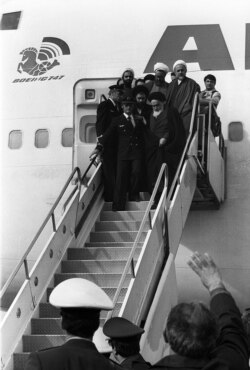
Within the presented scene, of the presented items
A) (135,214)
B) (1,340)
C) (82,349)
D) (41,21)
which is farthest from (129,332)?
(41,21)

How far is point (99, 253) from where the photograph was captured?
9.43 m

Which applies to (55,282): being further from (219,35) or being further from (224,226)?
(219,35)

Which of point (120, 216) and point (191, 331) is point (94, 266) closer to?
point (120, 216)

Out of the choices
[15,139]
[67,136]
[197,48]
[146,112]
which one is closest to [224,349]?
[146,112]

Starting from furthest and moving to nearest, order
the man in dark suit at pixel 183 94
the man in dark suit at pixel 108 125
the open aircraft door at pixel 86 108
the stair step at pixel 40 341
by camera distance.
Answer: the open aircraft door at pixel 86 108
the man in dark suit at pixel 183 94
the man in dark suit at pixel 108 125
the stair step at pixel 40 341

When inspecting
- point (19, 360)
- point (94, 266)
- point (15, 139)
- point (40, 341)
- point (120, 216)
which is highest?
point (15, 139)

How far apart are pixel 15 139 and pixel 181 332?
31.2 ft

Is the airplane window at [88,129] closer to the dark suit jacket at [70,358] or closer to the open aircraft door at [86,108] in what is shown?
the open aircraft door at [86,108]

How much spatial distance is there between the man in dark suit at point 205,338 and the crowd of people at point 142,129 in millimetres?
6983

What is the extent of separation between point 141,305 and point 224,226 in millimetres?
3494

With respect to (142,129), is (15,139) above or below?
below

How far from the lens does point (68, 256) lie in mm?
9500

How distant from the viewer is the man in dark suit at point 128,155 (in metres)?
10.4

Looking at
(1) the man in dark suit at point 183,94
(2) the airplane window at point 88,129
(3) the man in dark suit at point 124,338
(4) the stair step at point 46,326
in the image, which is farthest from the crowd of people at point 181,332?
(2) the airplane window at point 88,129
